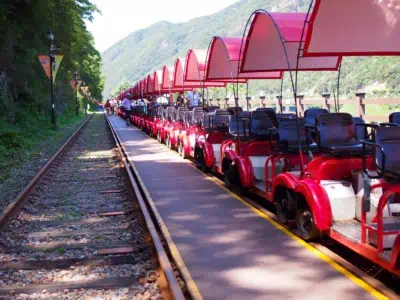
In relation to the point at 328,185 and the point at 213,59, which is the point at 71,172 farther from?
the point at 328,185

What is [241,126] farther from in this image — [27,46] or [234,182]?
[27,46]

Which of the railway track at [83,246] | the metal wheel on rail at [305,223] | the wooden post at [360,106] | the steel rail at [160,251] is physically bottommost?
the railway track at [83,246]

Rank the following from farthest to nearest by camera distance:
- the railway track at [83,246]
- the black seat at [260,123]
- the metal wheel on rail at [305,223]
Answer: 1. the black seat at [260,123]
2. the metal wheel on rail at [305,223]
3. the railway track at [83,246]

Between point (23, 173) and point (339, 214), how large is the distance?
9.23 metres

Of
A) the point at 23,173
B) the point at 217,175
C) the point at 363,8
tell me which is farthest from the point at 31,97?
the point at 363,8

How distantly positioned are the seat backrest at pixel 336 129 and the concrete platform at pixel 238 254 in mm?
1341

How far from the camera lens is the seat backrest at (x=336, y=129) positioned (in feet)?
22.1

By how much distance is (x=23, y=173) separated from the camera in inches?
512

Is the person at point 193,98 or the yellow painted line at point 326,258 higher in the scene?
the person at point 193,98

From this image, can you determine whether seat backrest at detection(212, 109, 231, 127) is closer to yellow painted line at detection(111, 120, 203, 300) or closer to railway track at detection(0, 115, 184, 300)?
railway track at detection(0, 115, 184, 300)

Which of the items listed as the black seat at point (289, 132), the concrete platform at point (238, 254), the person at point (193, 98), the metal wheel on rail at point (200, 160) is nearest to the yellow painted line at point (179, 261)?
the concrete platform at point (238, 254)

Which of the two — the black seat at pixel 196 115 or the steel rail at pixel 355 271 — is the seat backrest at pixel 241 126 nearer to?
the steel rail at pixel 355 271

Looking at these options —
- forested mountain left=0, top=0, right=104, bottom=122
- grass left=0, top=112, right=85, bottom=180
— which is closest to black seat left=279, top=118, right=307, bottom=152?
grass left=0, top=112, right=85, bottom=180

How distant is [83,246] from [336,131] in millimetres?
3467
